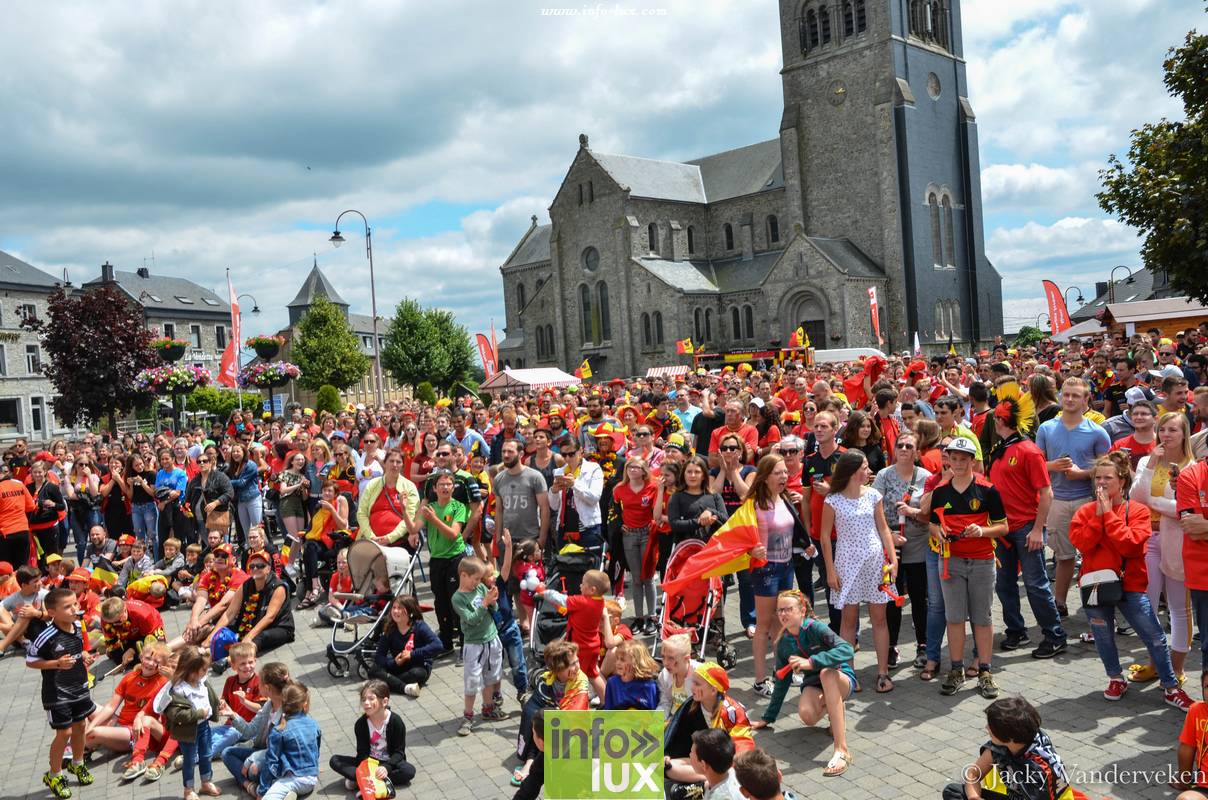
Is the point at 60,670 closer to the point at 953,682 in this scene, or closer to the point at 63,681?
the point at 63,681

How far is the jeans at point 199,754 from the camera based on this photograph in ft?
21.5

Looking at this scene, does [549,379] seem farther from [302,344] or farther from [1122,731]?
[1122,731]

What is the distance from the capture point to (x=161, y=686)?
761cm

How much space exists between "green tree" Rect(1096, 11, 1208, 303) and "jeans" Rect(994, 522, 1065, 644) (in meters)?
11.3

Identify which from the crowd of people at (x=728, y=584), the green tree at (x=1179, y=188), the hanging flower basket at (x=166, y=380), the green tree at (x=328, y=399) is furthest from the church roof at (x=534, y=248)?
the crowd of people at (x=728, y=584)

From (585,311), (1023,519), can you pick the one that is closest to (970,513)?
(1023,519)

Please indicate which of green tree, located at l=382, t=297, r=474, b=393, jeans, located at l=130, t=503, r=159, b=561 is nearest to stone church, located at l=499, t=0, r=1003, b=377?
green tree, located at l=382, t=297, r=474, b=393

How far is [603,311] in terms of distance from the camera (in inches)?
2344

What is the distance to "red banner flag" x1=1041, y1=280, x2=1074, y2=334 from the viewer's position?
3008 cm

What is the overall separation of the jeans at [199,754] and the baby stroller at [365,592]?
203cm

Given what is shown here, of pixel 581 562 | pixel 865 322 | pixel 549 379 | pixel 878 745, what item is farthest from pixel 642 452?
pixel 865 322

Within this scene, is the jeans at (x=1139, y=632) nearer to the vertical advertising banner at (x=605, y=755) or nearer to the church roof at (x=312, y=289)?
the vertical advertising banner at (x=605, y=755)

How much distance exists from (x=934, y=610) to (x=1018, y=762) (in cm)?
278

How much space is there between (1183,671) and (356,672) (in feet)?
23.3
